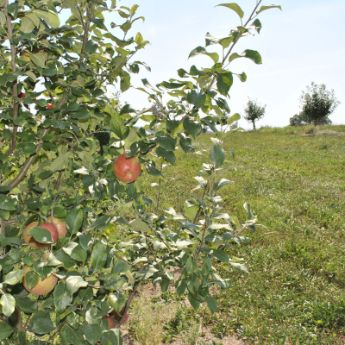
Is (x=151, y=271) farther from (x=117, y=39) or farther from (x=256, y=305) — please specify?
(x=256, y=305)

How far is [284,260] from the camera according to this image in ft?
27.5

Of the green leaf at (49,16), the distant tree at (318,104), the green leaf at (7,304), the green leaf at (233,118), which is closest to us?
the green leaf at (7,304)

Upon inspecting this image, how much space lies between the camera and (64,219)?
8.66 ft

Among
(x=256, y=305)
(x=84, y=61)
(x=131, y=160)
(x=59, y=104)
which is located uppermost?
(x=84, y=61)

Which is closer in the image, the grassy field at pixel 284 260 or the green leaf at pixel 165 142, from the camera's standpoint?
the green leaf at pixel 165 142

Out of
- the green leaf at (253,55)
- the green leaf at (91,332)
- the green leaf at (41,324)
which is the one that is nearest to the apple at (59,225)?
the green leaf at (41,324)

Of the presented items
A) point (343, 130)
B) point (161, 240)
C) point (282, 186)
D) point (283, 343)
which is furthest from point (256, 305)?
point (343, 130)

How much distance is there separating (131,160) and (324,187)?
12.3m

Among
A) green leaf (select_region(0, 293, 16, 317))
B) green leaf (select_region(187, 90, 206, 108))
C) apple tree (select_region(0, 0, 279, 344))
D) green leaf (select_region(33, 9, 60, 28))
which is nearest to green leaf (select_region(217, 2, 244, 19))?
apple tree (select_region(0, 0, 279, 344))

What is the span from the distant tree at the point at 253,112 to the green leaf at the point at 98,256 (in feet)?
192

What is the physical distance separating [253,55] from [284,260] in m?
6.62

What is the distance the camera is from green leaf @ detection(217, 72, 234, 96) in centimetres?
240

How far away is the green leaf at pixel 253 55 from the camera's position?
7.78ft

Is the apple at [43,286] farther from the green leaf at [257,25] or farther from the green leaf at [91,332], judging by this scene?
the green leaf at [257,25]
